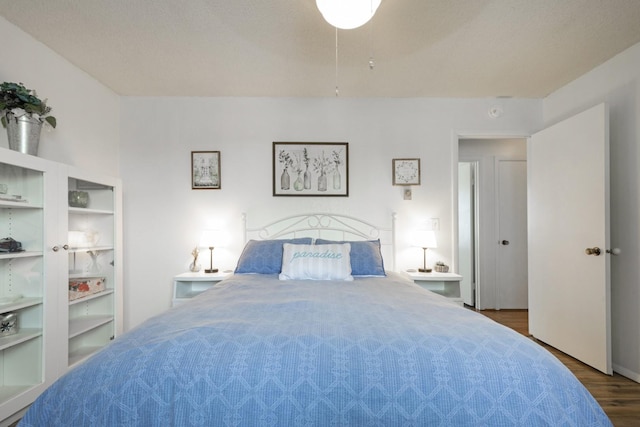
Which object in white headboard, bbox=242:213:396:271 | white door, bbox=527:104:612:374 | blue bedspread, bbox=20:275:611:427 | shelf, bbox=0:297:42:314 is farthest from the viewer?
white headboard, bbox=242:213:396:271

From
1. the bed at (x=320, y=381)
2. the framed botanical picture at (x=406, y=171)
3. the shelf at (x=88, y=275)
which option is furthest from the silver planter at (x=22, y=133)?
the framed botanical picture at (x=406, y=171)

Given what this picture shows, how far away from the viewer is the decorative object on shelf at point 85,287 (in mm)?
2375

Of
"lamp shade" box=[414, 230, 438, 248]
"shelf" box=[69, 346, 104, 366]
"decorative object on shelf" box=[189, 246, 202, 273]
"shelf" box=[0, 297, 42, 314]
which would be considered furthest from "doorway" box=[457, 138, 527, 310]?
"shelf" box=[0, 297, 42, 314]

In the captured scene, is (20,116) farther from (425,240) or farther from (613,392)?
(613,392)

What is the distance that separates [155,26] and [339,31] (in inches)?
48.4

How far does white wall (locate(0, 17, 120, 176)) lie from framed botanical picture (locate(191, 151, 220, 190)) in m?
0.79

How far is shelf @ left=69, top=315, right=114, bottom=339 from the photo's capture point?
2.37m

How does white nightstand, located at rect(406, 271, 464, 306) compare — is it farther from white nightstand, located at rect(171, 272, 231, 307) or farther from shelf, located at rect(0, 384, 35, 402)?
shelf, located at rect(0, 384, 35, 402)

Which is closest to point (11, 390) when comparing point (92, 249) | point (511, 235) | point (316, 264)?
point (92, 249)

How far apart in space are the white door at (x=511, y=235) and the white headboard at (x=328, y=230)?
196 cm

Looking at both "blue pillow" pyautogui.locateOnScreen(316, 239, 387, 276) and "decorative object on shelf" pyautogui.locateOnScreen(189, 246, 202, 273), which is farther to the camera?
"decorative object on shelf" pyautogui.locateOnScreen(189, 246, 202, 273)

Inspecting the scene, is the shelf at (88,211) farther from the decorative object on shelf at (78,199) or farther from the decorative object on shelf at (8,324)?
the decorative object on shelf at (8,324)

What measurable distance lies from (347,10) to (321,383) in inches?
58.8

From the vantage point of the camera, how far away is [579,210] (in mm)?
2648
